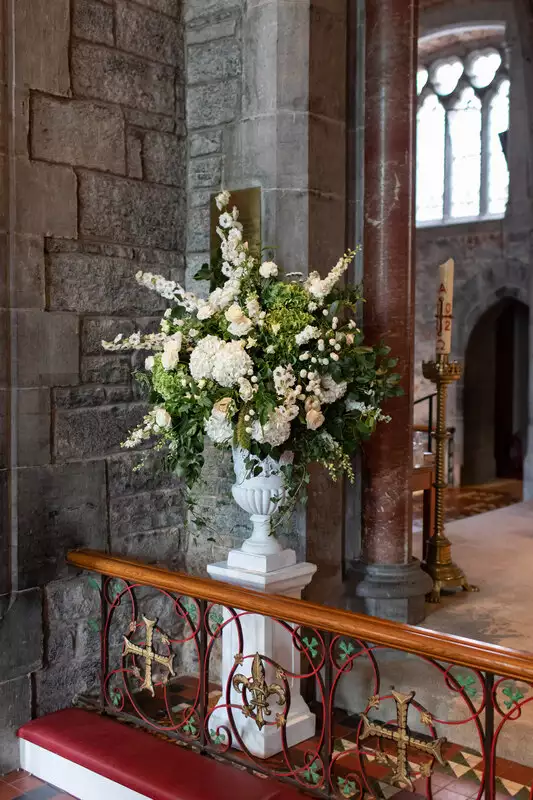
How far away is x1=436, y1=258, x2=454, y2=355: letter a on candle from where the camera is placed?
4676mm

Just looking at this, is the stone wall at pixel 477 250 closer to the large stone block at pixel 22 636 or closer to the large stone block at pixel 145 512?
the large stone block at pixel 145 512

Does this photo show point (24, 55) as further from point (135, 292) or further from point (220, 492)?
point (220, 492)

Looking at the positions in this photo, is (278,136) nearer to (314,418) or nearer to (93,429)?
(314,418)

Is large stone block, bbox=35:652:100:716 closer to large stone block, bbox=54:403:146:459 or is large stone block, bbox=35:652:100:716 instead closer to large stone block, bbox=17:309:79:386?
large stone block, bbox=54:403:146:459

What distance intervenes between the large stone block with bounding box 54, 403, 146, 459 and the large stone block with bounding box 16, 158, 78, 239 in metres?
0.70

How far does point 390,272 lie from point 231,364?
1.23 metres

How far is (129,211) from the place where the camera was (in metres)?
3.80

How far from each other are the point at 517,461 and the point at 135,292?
9088 mm

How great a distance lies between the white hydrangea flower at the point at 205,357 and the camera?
120 inches

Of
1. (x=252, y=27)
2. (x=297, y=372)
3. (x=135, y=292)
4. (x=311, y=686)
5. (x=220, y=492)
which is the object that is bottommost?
(x=311, y=686)

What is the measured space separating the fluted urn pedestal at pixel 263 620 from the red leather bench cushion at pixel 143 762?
206 millimetres

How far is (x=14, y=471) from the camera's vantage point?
11.1 ft

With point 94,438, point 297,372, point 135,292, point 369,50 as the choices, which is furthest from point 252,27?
point 94,438

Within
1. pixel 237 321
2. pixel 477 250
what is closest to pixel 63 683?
pixel 237 321
